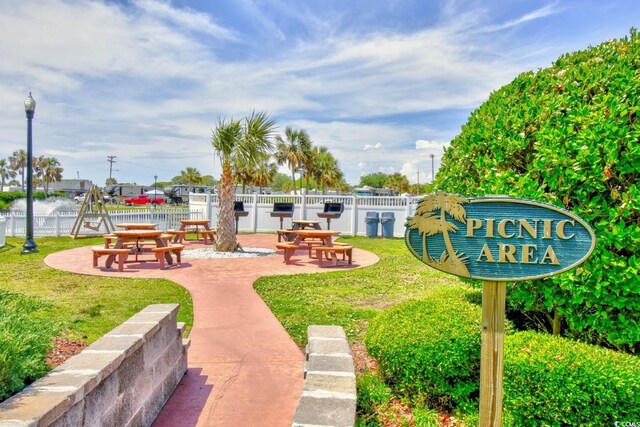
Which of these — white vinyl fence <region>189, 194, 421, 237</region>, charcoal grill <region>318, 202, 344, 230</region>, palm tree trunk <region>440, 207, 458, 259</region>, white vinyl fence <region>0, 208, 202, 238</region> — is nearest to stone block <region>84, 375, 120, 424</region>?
palm tree trunk <region>440, 207, 458, 259</region>

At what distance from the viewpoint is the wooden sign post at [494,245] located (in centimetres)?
222

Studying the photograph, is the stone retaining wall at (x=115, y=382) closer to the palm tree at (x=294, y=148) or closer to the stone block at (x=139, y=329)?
the stone block at (x=139, y=329)

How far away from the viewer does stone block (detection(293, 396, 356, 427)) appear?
1.97m

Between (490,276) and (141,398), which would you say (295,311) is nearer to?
(141,398)

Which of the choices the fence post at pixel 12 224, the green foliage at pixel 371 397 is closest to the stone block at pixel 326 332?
the green foliage at pixel 371 397

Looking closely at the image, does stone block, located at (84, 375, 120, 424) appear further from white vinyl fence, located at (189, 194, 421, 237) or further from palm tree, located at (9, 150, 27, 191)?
palm tree, located at (9, 150, 27, 191)

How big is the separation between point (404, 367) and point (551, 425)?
38.5 inches

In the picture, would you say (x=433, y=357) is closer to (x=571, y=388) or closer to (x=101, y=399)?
(x=571, y=388)

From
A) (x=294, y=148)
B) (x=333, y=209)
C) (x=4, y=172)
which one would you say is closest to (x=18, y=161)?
(x=4, y=172)

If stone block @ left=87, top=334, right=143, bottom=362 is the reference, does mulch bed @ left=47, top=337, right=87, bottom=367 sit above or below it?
below

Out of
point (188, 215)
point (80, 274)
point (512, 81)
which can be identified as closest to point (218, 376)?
point (512, 81)

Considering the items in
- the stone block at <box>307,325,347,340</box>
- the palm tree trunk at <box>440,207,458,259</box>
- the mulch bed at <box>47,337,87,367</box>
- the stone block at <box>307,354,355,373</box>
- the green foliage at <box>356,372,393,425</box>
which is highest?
the palm tree trunk at <box>440,207,458,259</box>

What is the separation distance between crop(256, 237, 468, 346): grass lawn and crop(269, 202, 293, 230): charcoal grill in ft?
23.8

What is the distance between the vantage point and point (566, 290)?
119 inches
